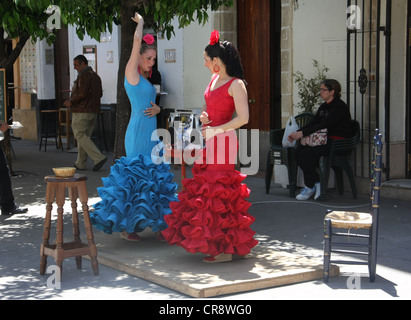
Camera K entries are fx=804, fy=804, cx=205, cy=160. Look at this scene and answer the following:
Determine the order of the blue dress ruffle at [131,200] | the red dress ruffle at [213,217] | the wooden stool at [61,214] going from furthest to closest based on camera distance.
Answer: the blue dress ruffle at [131,200] < the red dress ruffle at [213,217] < the wooden stool at [61,214]

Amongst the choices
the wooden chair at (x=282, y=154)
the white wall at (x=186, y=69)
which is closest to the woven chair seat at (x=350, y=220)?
the wooden chair at (x=282, y=154)

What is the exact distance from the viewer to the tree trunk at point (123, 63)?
367 inches

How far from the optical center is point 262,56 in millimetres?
12992

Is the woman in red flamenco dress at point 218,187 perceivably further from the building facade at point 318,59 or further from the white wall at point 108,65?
the white wall at point 108,65

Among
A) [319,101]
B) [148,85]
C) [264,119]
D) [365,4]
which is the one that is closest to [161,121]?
[264,119]

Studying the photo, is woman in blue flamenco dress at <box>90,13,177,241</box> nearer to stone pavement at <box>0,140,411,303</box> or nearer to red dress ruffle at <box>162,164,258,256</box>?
stone pavement at <box>0,140,411,303</box>

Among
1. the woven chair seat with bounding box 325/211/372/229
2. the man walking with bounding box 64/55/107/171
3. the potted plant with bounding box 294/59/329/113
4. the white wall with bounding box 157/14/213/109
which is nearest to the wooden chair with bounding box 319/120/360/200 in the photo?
the potted plant with bounding box 294/59/329/113

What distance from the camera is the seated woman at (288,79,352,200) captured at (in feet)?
33.8

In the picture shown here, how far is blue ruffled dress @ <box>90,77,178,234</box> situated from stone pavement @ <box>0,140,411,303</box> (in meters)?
0.35

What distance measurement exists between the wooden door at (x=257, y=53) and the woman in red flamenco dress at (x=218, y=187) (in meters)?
6.00

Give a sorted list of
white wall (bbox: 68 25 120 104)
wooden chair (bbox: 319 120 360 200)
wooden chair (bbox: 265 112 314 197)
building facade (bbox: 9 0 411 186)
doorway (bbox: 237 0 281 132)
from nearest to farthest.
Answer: wooden chair (bbox: 319 120 360 200), building facade (bbox: 9 0 411 186), wooden chair (bbox: 265 112 314 197), doorway (bbox: 237 0 281 132), white wall (bbox: 68 25 120 104)

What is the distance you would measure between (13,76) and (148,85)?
14402 millimetres

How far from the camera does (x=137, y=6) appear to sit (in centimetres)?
934

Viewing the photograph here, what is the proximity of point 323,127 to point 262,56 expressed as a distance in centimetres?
305
